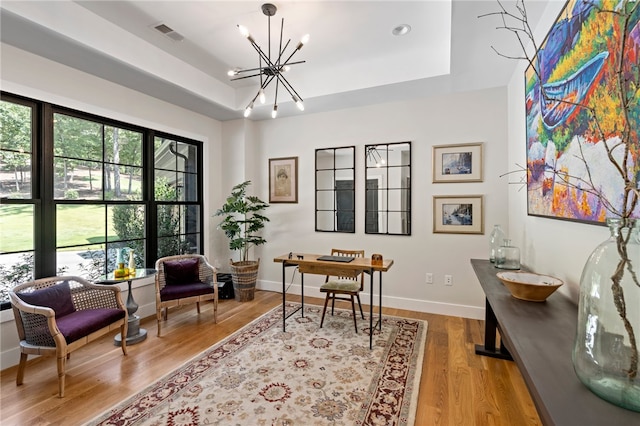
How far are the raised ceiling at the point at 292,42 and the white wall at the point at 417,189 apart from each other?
0.25 m

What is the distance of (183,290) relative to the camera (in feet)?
10.7

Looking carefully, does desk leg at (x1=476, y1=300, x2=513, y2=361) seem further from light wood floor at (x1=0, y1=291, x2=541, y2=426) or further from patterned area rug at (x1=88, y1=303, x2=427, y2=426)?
patterned area rug at (x1=88, y1=303, x2=427, y2=426)

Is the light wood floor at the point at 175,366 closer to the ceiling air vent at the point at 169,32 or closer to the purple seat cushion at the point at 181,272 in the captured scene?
the purple seat cushion at the point at 181,272

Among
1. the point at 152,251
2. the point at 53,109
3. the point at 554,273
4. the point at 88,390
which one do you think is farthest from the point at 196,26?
the point at 554,273

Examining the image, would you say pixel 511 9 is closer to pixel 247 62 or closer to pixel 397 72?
pixel 397 72

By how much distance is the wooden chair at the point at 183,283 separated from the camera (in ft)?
10.5

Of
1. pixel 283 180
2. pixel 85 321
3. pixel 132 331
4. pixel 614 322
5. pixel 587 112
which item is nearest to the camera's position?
pixel 614 322

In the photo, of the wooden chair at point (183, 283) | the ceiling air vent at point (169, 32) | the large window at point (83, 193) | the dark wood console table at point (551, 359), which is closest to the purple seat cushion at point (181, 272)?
the wooden chair at point (183, 283)

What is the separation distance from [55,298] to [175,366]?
1.15 meters

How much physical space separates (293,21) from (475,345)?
11.6ft

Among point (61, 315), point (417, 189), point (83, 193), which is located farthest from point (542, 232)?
point (83, 193)

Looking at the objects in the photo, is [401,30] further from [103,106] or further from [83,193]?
[83,193]

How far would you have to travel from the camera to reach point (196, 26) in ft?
9.39

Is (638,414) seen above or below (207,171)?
below
